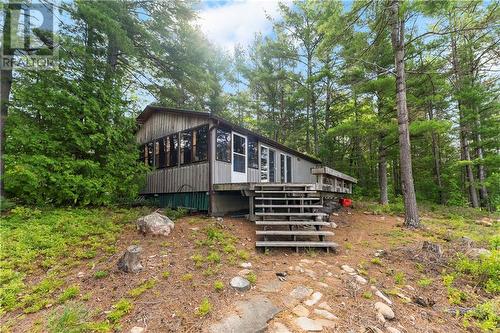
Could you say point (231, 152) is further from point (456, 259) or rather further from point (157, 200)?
point (456, 259)

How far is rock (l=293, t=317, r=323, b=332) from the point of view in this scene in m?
2.45

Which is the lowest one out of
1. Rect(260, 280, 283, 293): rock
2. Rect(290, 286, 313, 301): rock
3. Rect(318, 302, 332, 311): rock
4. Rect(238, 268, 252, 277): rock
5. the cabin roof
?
Rect(318, 302, 332, 311): rock

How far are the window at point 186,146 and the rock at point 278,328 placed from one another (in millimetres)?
6841

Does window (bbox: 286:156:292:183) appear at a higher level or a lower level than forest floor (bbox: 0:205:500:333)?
higher

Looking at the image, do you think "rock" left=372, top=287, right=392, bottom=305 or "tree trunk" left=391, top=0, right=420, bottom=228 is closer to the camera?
"rock" left=372, top=287, right=392, bottom=305

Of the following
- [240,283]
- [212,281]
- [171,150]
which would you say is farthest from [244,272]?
[171,150]

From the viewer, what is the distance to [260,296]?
304 cm

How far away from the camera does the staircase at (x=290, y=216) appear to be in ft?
16.1

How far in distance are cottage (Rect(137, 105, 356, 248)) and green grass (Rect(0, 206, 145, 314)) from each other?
2498mm

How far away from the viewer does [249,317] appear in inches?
102

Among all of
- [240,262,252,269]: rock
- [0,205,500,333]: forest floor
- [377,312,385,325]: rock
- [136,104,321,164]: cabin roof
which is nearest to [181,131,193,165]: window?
[136,104,321,164]: cabin roof

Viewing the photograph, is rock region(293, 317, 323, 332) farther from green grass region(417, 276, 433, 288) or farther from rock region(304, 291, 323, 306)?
green grass region(417, 276, 433, 288)

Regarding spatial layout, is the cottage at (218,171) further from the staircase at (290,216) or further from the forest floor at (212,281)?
the forest floor at (212,281)

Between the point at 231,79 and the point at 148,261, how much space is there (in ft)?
54.2
